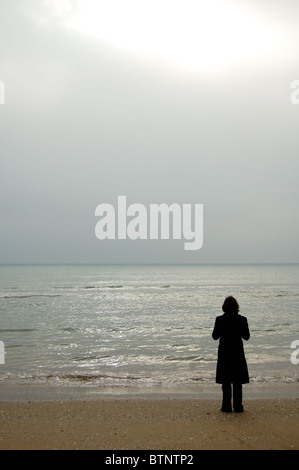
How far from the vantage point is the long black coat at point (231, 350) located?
267 inches

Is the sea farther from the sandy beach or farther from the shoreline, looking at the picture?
the sandy beach

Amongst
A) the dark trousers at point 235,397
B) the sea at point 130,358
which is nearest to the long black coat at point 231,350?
the dark trousers at point 235,397

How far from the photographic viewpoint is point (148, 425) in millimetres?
6332

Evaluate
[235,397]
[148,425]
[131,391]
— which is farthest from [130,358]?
[148,425]

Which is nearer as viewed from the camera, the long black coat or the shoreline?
the long black coat

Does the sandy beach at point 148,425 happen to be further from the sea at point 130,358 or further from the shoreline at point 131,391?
the sea at point 130,358

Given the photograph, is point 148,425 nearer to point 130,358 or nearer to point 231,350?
point 231,350

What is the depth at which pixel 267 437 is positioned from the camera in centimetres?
571

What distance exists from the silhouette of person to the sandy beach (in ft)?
1.24

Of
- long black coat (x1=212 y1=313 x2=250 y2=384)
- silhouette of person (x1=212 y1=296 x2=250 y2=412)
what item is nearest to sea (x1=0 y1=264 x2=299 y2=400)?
silhouette of person (x1=212 y1=296 x2=250 y2=412)

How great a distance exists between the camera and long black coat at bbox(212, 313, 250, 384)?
6.77 metres

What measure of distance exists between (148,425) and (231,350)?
6.42 feet

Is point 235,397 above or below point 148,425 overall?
above
